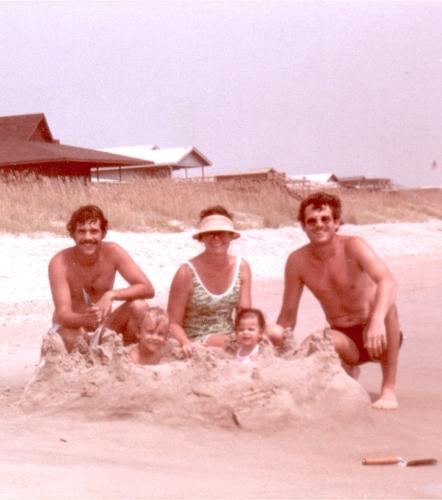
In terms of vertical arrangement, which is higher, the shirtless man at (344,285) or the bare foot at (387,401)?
the shirtless man at (344,285)

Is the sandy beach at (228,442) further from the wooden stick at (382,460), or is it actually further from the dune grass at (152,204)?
the dune grass at (152,204)

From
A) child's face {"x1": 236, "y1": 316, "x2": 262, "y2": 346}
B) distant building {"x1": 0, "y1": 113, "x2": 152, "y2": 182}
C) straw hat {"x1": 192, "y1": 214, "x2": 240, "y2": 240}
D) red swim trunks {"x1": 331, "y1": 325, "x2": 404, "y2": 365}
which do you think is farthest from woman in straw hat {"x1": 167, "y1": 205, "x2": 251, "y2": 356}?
distant building {"x1": 0, "y1": 113, "x2": 152, "y2": 182}

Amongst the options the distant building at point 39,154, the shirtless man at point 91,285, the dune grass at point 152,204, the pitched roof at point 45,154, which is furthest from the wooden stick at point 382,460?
the pitched roof at point 45,154

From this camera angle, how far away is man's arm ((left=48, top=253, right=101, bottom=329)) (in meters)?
4.90

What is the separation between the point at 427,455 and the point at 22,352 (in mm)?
3705

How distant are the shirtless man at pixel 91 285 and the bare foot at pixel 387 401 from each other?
128 centimetres

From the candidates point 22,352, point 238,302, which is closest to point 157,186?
point 22,352

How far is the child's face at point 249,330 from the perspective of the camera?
4.74 metres

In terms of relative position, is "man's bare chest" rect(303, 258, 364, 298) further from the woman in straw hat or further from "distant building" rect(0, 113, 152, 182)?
"distant building" rect(0, 113, 152, 182)

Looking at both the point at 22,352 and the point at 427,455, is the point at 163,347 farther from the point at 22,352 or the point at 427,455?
the point at 22,352

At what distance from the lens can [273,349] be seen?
469 cm

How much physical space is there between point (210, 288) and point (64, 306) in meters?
0.76

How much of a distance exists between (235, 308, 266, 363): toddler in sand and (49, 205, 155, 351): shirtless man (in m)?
0.55

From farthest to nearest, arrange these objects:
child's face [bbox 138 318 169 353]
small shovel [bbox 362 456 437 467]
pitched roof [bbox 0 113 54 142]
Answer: pitched roof [bbox 0 113 54 142] → child's face [bbox 138 318 169 353] → small shovel [bbox 362 456 437 467]
